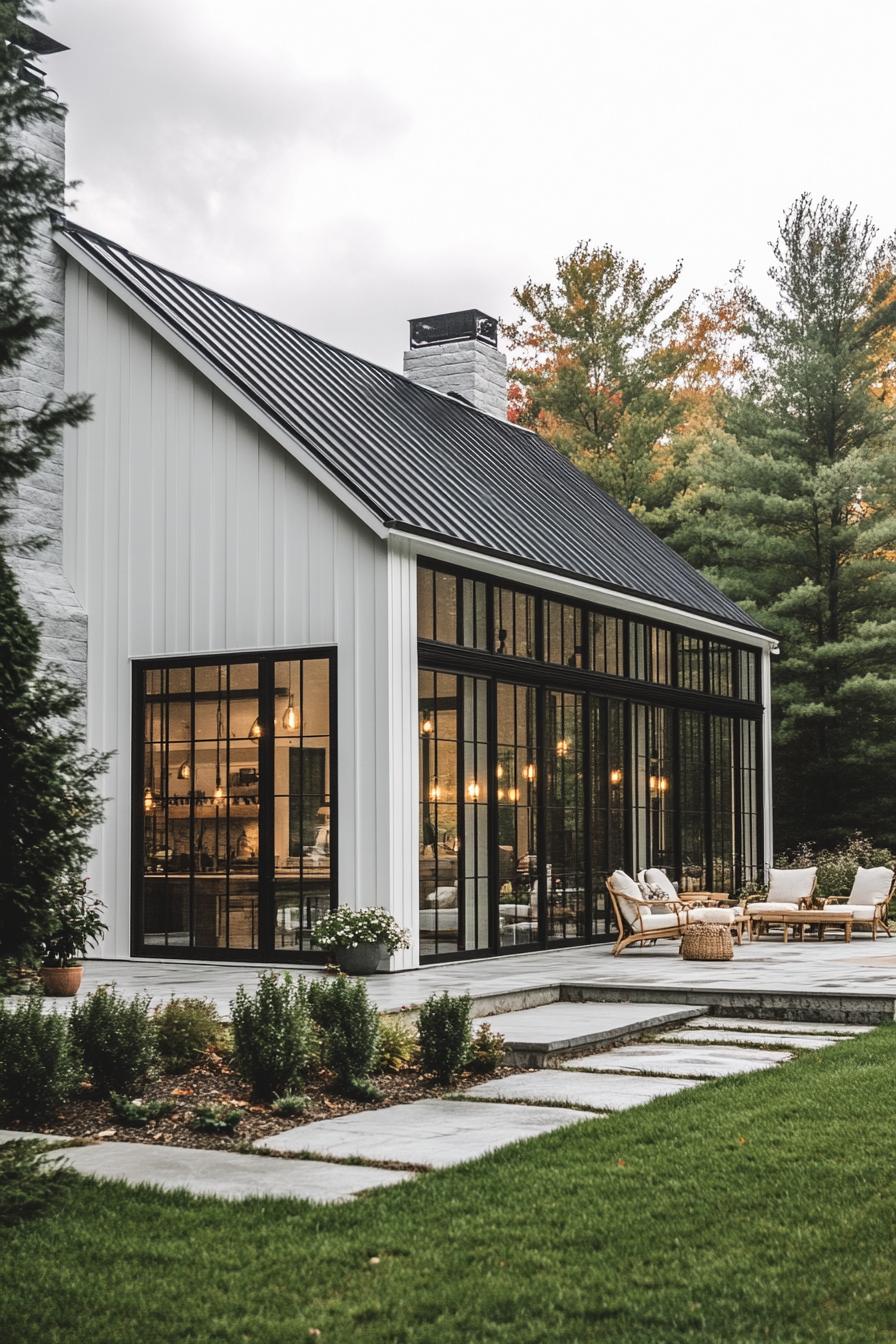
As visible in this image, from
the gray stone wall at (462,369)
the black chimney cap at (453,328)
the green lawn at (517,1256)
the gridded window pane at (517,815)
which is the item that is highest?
the black chimney cap at (453,328)

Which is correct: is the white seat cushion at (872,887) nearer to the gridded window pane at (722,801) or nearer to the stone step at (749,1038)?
the gridded window pane at (722,801)

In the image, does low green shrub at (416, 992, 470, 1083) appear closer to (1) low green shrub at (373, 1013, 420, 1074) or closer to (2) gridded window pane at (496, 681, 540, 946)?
(1) low green shrub at (373, 1013, 420, 1074)

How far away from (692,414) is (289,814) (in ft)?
73.7

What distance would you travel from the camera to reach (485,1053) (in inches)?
335

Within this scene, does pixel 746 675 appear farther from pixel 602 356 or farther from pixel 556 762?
pixel 602 356

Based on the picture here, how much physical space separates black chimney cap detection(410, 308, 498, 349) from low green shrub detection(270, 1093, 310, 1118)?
1560cm

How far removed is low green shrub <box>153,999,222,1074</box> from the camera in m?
8.24

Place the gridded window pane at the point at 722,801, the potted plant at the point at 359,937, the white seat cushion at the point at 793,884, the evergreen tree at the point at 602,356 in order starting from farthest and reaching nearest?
1. the evergreen tree at the point at 602,356
2. the gridded window pane at the point at 722,801
3. the white seat cushion at the point at 793,884
4. the potted plant at the point at 359,937

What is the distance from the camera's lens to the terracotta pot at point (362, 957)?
496 inches

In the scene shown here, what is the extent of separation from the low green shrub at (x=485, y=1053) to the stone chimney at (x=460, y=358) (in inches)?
542

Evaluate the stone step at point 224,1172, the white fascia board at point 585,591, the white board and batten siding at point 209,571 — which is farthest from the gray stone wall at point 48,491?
the stone step at point 224,1172

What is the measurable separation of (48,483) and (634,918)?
717 centimetres

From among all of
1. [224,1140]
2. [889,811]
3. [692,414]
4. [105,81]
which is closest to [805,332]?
[692,414]

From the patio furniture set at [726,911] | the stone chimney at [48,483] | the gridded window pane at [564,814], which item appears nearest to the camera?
the stone chimney at [48,483]
